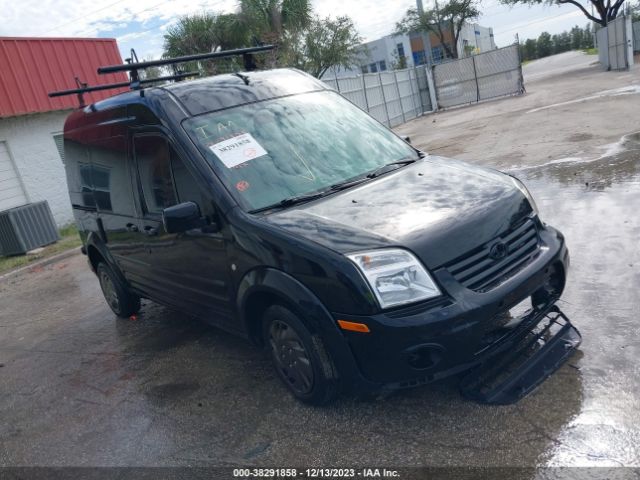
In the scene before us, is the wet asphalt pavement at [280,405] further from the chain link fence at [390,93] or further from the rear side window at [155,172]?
the chain link fence at [390,93]

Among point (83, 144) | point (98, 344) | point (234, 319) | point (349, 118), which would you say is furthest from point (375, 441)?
point (83, 144)

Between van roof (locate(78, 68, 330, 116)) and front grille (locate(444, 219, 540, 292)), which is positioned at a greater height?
van roof (locate(78, 68, 330, 116))

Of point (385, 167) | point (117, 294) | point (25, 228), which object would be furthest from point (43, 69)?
point (385, 167)

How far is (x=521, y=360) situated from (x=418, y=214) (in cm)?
114

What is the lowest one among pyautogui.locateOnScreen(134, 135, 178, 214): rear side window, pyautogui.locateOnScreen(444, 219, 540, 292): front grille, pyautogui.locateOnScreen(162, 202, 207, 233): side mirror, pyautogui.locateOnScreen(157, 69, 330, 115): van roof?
pyautogui.locateOnScreen(444, 219, 540, 292): front grille

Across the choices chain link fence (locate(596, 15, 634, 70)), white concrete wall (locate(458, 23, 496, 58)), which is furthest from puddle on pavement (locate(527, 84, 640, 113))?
white concrete wall (locate(458, 23, 496, 58))

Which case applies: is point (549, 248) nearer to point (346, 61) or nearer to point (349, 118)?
point (349, 118)

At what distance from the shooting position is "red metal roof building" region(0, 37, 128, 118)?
40.9 ft

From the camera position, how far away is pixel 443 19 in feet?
151

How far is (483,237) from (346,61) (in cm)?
2802

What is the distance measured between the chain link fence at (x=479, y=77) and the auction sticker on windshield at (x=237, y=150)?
74.7ft

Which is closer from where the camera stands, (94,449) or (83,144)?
(94,449)

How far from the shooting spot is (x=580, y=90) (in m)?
19.4

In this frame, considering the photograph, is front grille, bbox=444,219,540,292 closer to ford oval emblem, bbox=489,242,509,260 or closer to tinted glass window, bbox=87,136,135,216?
ford oval emblem, bbox=489,242,509,260
